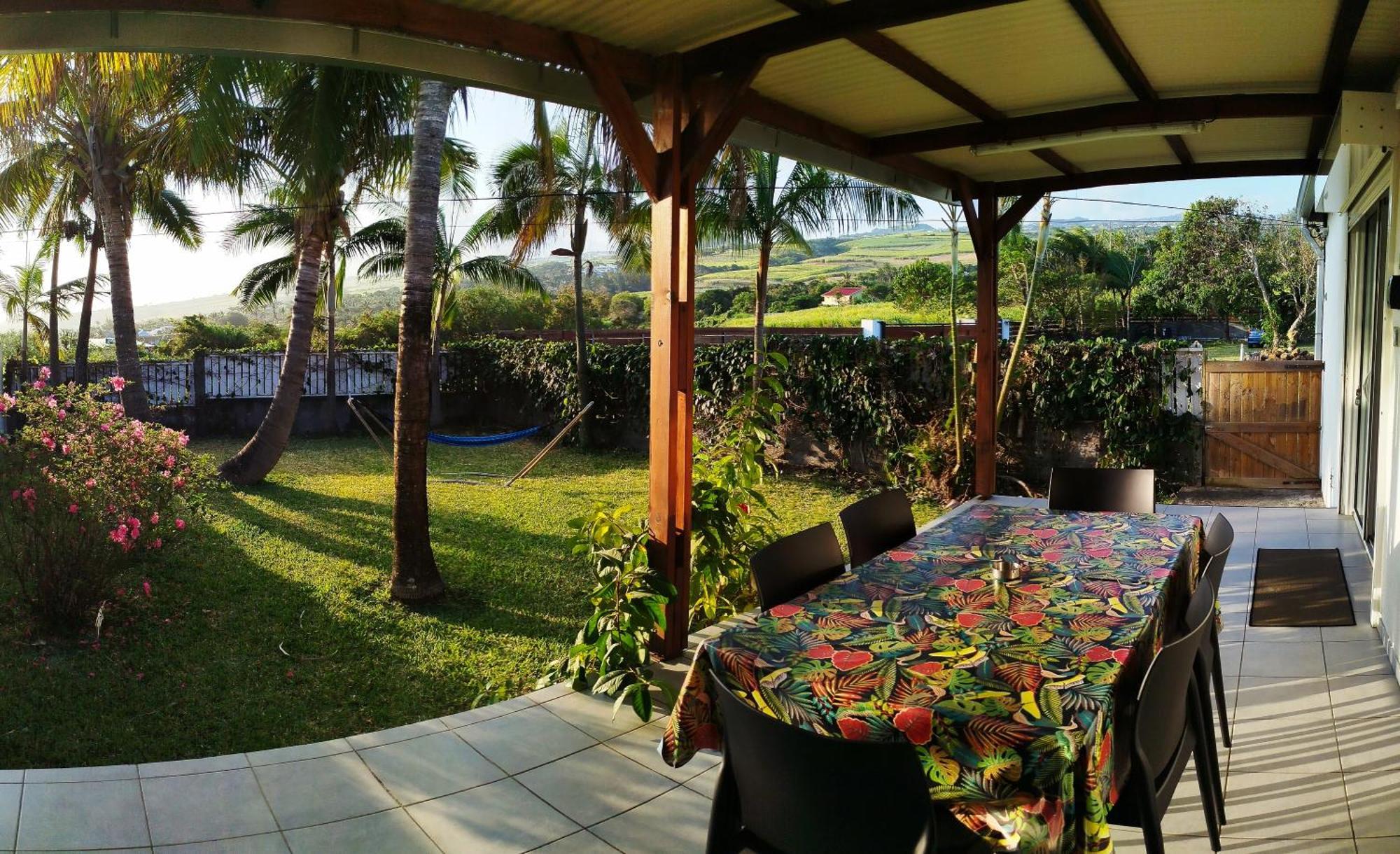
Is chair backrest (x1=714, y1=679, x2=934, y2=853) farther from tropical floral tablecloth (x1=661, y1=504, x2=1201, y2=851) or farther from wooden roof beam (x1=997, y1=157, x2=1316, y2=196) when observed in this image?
wooden roof beam (x1=997, y1=157, x2=1316, y2=196)

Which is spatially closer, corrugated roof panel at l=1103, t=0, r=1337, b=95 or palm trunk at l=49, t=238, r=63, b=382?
corrugated roof panel at l=1103, t=0, r=1337, b=95

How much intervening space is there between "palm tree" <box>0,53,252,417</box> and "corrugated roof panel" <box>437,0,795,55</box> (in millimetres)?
5015

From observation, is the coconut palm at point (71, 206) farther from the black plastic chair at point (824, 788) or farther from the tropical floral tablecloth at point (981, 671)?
the black plastic chair at point (824, 788)

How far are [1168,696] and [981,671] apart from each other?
453mm

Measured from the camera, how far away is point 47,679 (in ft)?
15.4

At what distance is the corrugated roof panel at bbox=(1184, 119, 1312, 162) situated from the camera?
5.38 metres

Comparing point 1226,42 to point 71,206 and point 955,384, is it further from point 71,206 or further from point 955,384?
point 71,206

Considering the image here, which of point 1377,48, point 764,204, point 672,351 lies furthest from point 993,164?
point 764,204

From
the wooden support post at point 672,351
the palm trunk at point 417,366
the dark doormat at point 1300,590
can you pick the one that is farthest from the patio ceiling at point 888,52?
the dark doormat at point 1300,590

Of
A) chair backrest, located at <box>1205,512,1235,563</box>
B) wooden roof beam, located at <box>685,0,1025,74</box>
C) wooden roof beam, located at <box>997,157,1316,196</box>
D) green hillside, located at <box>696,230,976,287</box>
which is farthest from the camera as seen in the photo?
green hillside, located at <box>696,230,976,287</box>

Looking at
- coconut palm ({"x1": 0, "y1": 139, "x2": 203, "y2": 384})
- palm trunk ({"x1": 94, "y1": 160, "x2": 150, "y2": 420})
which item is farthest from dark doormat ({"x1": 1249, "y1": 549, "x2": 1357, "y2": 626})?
coconut palm ({"x1": 0, "y1": 139, "x2": 203, "y2": 384})

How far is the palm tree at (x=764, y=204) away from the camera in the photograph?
12648mm

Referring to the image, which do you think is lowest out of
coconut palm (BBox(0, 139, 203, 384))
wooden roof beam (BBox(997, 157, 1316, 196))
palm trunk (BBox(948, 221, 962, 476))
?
palm trunk (BBox(948, 221, 962, 476))

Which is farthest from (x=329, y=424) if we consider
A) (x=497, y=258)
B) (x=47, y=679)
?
(x=47, y=679)
